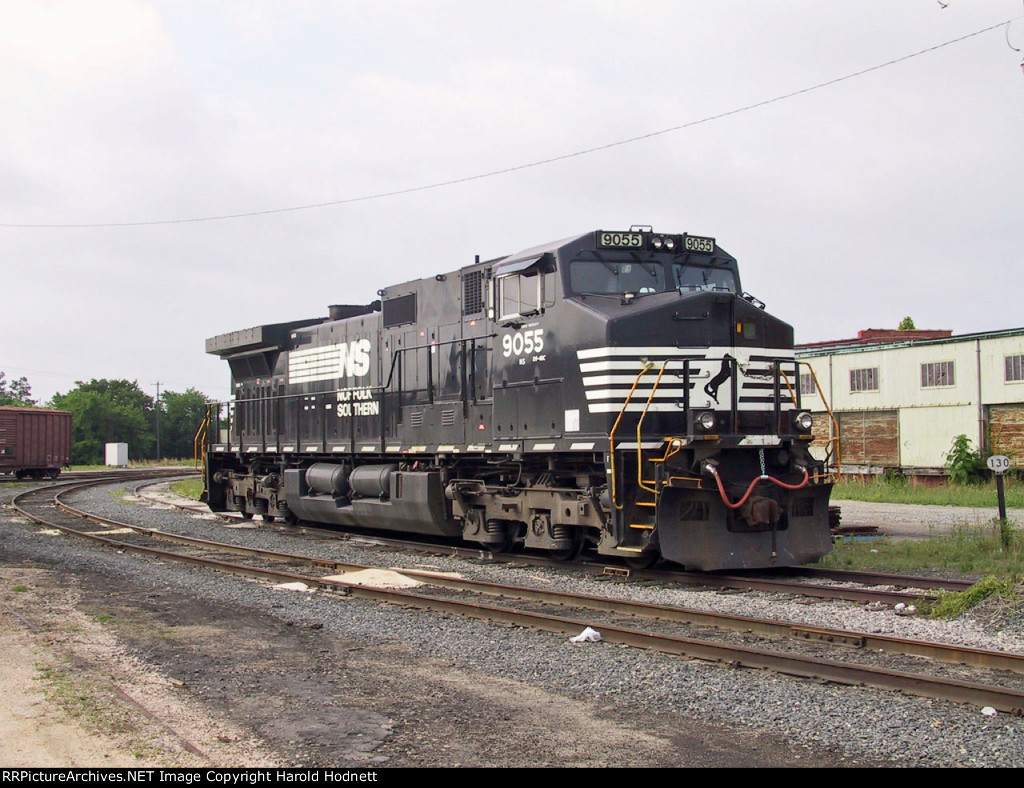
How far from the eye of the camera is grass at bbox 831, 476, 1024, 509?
73.0 feet

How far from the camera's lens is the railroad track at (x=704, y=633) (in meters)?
6.30

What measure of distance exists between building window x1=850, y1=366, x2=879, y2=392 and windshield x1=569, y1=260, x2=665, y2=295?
1963 centimetres

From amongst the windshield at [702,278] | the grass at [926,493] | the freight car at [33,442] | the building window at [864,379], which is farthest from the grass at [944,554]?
the freight car at [33,442]

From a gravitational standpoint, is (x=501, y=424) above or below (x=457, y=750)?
above

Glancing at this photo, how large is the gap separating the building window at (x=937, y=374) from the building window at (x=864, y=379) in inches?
60.2

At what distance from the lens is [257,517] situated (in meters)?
21.9

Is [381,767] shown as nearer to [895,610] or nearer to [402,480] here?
[895,610]

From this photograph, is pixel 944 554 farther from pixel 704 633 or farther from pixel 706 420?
pixel 704 633

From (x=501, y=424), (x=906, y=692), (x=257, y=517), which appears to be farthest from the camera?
(x=257, y=517)

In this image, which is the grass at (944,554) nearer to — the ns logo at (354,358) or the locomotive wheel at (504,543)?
the locomotive wheel at (504,543)

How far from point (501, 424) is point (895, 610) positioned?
5.37 metres

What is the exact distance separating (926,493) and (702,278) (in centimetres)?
1500

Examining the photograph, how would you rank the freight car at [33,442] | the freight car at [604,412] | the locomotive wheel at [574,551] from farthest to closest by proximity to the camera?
the freight car at [33,442], the locomotive wheel at [574,551], the freight car at [604,412]

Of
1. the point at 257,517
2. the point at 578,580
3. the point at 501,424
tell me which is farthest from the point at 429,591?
the point at 257,517
